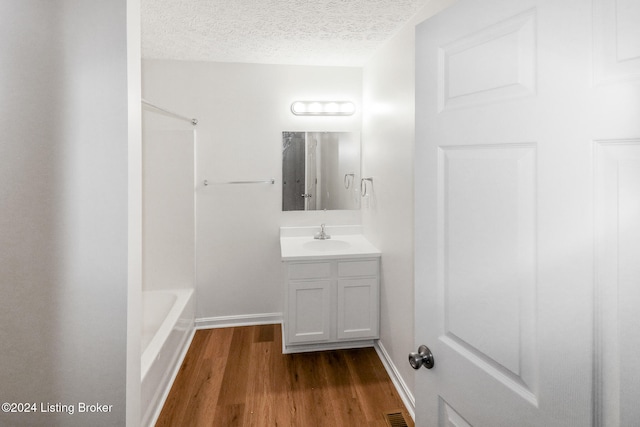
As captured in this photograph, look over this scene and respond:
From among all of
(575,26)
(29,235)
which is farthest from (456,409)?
(29,235)

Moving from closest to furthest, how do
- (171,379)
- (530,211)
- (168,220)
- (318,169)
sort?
(530,211) → (171,379) → (168,220) → (318,169)

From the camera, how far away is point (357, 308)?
2529mm

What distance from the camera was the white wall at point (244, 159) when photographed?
2906 millimetres

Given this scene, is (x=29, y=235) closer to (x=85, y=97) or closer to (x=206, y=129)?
(x=85, y=97)

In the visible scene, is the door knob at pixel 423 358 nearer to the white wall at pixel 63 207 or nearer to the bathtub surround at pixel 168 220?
A: the white wall at pixel 63 207

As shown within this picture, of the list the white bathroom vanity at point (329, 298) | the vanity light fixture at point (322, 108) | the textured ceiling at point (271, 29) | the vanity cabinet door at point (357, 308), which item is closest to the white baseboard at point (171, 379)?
the white bathroom vanity at point (329, 298)

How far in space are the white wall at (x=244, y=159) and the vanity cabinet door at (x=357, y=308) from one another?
31.0 inches

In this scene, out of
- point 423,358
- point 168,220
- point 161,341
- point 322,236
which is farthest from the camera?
point 322,236

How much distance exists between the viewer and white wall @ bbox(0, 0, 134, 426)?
1.01 meters

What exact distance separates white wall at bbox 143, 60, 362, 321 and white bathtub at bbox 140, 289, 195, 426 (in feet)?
0.95

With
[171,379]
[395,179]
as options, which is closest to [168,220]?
[171,379]

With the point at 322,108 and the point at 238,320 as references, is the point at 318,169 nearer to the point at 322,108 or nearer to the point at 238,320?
the point at 322,108

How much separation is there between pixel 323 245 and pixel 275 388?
1.21 m

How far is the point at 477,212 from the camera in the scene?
2.67ft
